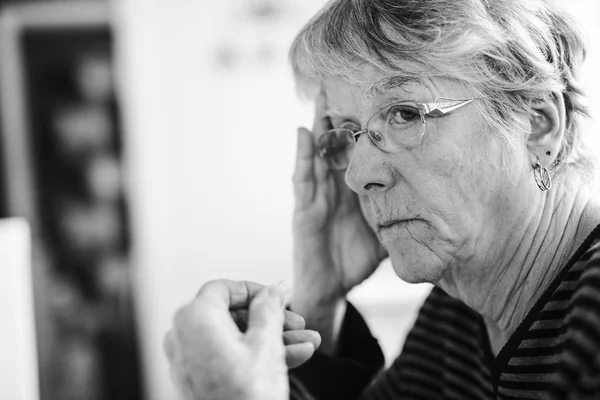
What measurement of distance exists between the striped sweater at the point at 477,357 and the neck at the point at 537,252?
0.08m

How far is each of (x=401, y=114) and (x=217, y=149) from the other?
2.53 metres

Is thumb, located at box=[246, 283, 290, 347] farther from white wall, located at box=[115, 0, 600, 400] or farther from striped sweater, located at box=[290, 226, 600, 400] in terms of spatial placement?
white wall, located at box=[115, 0, 600, 400]

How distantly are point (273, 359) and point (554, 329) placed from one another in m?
0.44

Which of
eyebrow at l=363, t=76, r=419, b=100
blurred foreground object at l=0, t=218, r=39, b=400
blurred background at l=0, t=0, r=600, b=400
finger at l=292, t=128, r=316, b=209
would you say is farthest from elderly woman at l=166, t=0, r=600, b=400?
blurred background at l=0, t=0, r=600, b=400

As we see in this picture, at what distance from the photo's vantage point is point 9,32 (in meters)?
2.94

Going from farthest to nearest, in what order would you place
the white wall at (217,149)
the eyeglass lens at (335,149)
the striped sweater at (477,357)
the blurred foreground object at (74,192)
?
the white wall at (217,149), the blurred foreground object at (74,192), the eyeglass lens at (335,149), the striped sweater at (477,357)

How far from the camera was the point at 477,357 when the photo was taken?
1.17 m

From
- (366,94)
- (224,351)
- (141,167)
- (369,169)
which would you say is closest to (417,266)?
(369,169)

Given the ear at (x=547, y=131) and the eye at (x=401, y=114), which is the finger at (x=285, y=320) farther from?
the ear at (x=547, y=131)

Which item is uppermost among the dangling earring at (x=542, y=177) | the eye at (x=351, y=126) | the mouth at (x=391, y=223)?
the eye at (x=351, y=126)

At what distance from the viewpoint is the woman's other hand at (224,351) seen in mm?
736

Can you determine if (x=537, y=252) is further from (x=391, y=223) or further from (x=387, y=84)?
(x=387, y=84)

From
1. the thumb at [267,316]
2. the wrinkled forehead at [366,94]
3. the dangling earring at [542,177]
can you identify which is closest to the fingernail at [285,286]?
the thumb at [267,316]

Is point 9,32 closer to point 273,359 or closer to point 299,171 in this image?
point 299,171
